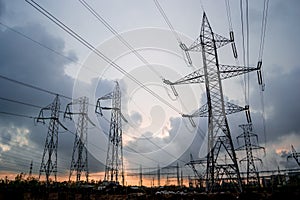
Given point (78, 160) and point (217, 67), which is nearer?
point (217, 67)

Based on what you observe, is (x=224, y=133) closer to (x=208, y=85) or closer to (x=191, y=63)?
(x=208, y=85)

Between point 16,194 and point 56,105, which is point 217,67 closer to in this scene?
point 16,194

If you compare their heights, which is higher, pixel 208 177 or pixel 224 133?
pixel 224 133

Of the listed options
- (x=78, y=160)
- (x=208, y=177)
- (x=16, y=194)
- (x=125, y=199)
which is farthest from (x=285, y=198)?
(x=78, y=160)

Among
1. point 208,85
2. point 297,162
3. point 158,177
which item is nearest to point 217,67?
point 208,85

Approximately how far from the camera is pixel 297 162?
38.1 meters

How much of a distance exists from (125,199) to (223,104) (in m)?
10.3

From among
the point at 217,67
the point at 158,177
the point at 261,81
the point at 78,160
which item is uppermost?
the point at 217,67

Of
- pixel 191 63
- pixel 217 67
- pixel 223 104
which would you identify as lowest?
pixel 223 104

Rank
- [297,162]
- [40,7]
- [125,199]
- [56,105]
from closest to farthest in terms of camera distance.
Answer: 1. [40,7]
2. [125,199]
3. [56,105]
4. [297,162]

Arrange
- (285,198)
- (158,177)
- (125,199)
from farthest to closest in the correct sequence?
(158,177) < (125,199) < (285,198)

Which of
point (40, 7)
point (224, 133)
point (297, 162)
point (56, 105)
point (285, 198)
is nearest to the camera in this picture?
point (40, 7)

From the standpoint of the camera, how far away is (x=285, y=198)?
1625 cm

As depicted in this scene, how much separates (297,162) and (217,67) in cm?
2796
